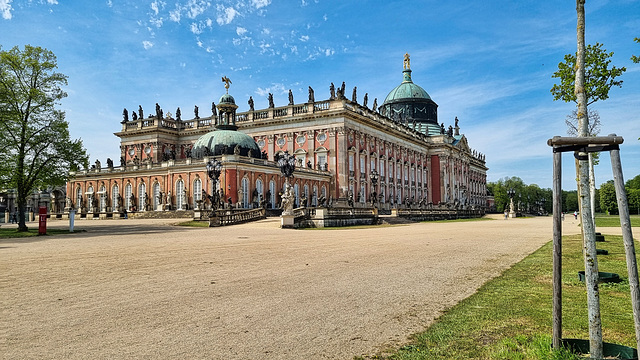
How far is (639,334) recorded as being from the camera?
4.09m

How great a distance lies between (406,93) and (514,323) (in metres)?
88.1

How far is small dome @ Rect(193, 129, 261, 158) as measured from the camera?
4788cm

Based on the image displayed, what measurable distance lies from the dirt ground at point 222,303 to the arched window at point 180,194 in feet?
118

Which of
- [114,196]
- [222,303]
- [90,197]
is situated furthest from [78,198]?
[222,303]

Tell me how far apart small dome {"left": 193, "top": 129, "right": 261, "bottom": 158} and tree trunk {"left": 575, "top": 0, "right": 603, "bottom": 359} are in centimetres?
4218

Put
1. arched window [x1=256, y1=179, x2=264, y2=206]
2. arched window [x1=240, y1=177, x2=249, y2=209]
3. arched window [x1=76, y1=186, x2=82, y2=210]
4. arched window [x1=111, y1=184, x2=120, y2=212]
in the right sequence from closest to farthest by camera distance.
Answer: arched window [x1=240, y1=177, x2=249, y2=209], arched window [x1=256, y1=179, x2=264, y2=206], arched window [x1=111, y1=184, x2=120, y2=212], arched window [x1=76, y1=186, x2=82, y2=210]

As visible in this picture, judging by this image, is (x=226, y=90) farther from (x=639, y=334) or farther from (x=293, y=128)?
(x=639, y=334)

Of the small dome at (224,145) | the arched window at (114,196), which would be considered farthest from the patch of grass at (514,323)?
the arched window at (114,196)

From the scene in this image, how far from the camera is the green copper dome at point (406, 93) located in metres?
90.1

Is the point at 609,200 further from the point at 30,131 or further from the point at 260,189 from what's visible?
the point at 30,131

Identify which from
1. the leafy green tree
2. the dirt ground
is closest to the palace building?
the dirt ground

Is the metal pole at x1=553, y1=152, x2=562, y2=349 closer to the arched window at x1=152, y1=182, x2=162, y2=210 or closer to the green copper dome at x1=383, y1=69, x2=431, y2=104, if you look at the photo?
the arched window at x1=152, y1=182, x2=162, y2=210

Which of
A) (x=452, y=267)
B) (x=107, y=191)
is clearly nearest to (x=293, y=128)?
(x=107, y=191)

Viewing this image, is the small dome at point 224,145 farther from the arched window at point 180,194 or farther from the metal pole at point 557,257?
the metal pole at point 557,257
